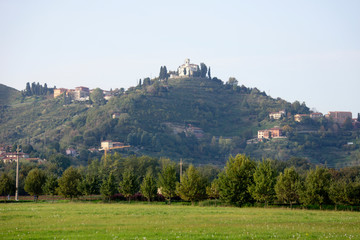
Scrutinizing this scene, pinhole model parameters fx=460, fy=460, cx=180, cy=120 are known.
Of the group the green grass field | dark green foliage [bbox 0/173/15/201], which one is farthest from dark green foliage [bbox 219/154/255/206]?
dark green foliage [bbox 0/173/15/201]

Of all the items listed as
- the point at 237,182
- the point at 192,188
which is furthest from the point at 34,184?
the point at 237,182

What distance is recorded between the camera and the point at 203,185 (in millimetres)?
67562

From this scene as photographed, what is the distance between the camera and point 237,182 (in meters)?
62.1

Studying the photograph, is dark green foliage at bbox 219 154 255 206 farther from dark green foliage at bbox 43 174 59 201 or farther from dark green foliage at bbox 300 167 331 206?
dark green foliage at bbox 43 174 59 201

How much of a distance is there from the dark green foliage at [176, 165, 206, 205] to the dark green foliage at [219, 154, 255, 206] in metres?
4.32

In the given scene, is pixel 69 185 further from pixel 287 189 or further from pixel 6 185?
pixel 287 189

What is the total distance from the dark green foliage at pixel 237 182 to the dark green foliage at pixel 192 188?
4324mm

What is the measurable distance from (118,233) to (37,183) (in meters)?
56.8

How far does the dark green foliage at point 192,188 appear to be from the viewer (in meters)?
Answer: 66.2

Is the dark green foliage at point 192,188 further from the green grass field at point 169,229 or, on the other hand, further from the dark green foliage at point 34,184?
the green grass field at point 169,229

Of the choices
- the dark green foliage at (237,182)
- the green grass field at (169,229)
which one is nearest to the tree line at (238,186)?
the dark green foliage at (237,182)

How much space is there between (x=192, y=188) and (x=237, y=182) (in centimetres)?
744

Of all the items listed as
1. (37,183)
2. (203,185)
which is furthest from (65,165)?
(203,185)

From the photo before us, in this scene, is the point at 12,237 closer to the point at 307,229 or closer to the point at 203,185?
the point at 307,229
